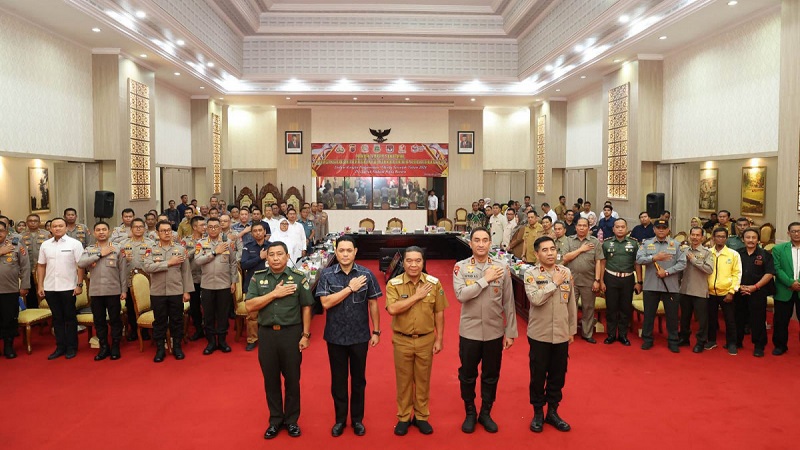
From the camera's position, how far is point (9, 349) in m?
6.46

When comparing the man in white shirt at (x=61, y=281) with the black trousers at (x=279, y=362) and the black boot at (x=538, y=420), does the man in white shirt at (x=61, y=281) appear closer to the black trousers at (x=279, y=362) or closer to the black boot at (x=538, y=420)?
the black trousers at (x=279, y=362)

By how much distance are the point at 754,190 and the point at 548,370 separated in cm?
843

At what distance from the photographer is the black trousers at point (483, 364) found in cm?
448

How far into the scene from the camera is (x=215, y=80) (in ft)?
49.9

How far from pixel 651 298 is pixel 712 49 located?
6102mm

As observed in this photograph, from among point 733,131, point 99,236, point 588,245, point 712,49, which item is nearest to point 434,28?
point 712,49

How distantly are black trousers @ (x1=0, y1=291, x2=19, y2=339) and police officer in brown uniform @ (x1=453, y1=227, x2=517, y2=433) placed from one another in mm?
5319

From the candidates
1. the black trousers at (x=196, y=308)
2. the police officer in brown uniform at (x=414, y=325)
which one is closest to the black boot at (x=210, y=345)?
the black trousers at (x=196, y=308)

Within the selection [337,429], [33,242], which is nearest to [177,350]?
[337,429]

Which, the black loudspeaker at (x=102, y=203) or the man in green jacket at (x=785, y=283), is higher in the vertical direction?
the black loudspeaker at (x=102, y=203)

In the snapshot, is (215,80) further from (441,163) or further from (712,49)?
(712,49)

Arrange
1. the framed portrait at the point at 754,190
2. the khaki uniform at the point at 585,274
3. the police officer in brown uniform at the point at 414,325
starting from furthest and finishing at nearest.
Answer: the framed portrait at the point at 754,190
the khaki uniform at the point at 585,274
the police officer in brown uniform at the point at 414,325

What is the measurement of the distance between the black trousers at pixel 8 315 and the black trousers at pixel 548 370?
5848 mm

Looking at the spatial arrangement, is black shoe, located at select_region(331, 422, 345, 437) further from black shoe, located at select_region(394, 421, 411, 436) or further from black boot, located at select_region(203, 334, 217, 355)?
black boot, located at select_region(203, 334, 217, 355)
